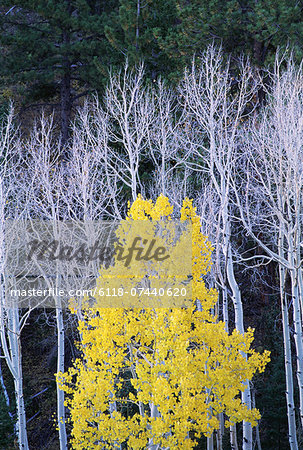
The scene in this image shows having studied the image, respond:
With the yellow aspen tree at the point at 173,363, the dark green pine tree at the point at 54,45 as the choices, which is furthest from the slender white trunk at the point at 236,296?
the dark green pine tree at the point at 54,45

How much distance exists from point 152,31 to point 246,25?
122 inches

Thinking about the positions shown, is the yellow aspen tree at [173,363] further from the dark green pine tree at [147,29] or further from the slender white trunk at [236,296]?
the dark green pine tree at [147,29]

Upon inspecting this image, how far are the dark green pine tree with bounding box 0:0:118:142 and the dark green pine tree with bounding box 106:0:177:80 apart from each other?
171cm

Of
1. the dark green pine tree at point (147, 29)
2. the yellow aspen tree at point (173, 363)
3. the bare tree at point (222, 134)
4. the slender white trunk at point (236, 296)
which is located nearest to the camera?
the yellow aspen tree at point (173, 363)

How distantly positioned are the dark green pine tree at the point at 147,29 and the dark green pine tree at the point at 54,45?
5.60 feet

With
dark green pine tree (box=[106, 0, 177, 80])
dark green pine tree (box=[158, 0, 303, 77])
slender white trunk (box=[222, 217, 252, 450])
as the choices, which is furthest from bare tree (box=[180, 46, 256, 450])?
dark green pine tree (box=[106, 0, 177, 80])

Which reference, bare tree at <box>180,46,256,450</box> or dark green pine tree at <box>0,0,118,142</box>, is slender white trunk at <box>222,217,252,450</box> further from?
dark green pine tree at <box>0,0,118,142</box>

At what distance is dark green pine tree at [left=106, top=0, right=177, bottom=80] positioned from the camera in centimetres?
1606

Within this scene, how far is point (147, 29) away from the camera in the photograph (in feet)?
53.1

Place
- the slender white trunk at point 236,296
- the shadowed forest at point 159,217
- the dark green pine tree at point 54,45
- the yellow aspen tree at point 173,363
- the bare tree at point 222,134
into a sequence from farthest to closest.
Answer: the dark green pine tree at point 54,45
the slender white trunk at point 236,296
the bare tree at point 222,134
the shadowed forest at point 159,217
the yellow aspen tree at point 173,363

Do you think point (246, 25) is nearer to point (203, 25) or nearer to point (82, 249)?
point (203, 25)

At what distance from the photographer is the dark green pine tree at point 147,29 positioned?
1606 cm

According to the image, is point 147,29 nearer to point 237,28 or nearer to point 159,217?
point 237,28

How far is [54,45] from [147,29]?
515cm
